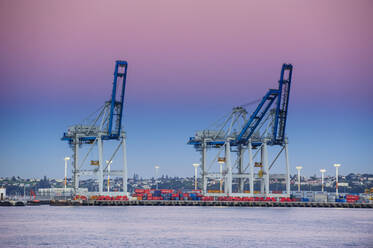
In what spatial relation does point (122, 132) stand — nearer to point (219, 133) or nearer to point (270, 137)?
point (219, 133)

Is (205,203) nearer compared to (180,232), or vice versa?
(180,232)

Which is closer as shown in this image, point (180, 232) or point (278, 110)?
point (180, 232)

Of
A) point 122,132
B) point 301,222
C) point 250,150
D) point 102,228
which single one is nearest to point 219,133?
point 250,150

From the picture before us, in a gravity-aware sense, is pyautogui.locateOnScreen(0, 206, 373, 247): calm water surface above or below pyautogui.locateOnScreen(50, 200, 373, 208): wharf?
below

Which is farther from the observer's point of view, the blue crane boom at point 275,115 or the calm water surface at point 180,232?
A: the blue crane boom at point 275,115

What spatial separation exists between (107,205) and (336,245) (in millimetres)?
70103

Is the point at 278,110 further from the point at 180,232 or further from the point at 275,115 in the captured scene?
the point at 180,232

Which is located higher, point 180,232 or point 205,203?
point 205,203

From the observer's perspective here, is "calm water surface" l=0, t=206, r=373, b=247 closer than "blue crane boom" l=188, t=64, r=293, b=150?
Yes

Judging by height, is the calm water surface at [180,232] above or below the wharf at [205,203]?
below

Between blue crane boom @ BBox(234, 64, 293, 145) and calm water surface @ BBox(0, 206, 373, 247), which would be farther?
blue crane boom @ BBox(234, 64, 293, 145)

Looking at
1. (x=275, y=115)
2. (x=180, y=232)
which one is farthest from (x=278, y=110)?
(x=180, y=232)

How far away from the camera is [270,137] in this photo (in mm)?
126625

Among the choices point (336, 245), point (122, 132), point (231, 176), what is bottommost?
point (336, 245)
